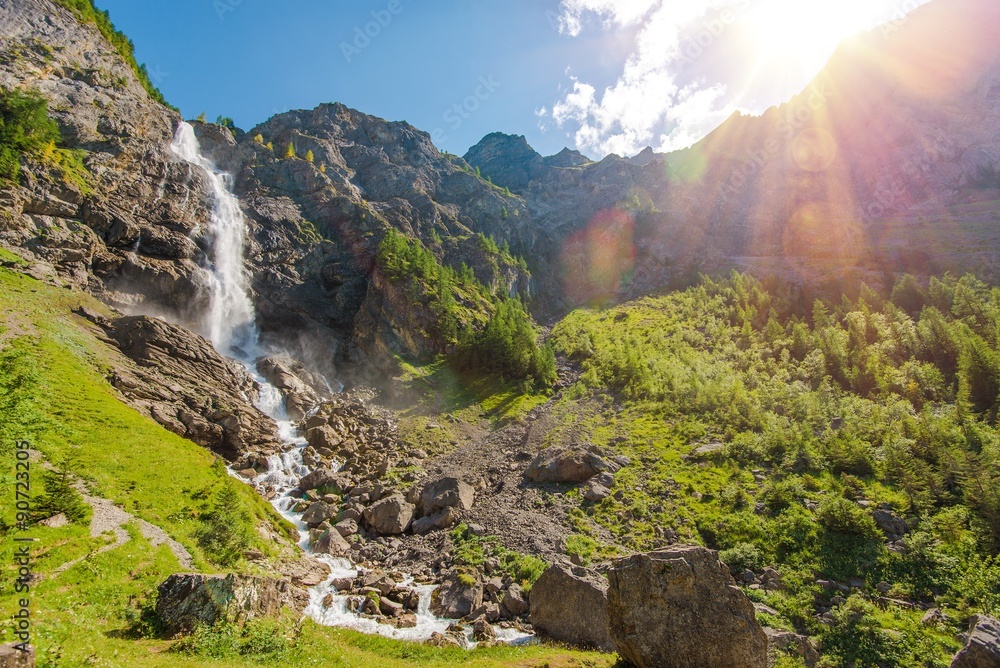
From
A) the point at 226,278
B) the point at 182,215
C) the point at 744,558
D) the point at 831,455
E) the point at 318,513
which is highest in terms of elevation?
the point at 182,215

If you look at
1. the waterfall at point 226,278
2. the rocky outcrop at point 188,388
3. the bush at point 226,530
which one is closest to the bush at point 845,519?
the bush at point 226,530

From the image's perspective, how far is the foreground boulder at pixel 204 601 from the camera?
14.3m

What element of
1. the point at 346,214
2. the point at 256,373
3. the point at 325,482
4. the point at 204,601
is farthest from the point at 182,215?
the point at 204,601

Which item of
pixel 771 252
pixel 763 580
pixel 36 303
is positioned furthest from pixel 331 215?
pixel 771 252

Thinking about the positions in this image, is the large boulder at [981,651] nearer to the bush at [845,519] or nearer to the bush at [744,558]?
the bush at [744,558]

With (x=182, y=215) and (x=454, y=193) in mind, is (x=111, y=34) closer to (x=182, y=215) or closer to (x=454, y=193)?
(x=182, y=215)

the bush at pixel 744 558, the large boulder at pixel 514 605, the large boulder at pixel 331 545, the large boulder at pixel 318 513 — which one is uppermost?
the large boulder at pixel 318 513

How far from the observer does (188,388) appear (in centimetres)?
4416

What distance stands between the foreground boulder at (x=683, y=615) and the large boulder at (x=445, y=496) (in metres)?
21.0

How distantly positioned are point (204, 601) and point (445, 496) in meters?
22.7

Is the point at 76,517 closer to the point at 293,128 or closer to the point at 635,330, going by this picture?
the point at 635,330

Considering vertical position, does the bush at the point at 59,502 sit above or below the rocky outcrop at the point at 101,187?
below

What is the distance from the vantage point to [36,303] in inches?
1672

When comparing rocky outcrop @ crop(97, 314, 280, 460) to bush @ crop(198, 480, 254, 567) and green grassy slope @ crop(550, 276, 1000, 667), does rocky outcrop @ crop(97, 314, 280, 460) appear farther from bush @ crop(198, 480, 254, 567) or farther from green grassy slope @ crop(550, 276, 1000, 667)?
green grassy slope @ crop(550, 276, 1000, 667)
